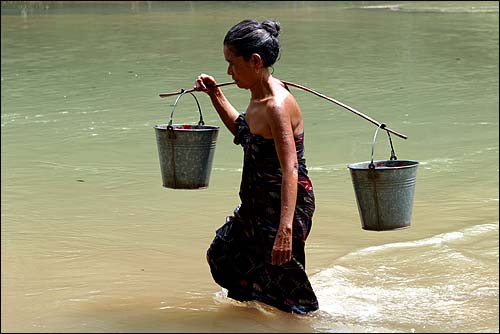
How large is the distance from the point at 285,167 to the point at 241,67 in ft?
1.42

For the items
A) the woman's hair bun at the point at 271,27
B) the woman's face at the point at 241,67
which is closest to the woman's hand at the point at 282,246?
Answer: the woman's face at the point at 241,67

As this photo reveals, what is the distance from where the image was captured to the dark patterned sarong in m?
4.29

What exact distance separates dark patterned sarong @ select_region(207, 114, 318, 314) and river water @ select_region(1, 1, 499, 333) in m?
0.09

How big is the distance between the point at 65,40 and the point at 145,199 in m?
11.8

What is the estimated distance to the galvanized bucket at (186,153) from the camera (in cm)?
480

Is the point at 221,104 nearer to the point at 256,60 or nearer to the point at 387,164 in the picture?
the point at 256,60

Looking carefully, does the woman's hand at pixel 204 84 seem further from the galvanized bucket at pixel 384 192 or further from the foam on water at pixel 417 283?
the foam on water at pixel 417 283

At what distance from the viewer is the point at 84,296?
16.0 ft

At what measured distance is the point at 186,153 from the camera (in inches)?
190

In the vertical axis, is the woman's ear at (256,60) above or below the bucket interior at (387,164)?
above

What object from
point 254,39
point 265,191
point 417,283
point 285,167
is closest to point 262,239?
point 265,191

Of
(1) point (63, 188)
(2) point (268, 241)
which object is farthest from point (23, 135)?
(2) point (268, 241)

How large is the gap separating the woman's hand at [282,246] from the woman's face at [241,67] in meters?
0.59

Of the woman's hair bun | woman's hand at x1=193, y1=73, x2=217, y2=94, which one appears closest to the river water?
woman's hand at x1=193, y1=73, x2=217, y2=94
